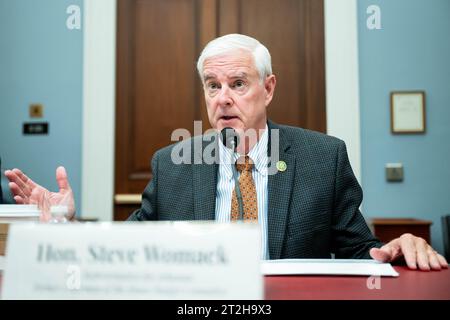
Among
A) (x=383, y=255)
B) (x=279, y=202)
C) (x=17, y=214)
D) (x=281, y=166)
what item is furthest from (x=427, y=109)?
(x=17, y=214)

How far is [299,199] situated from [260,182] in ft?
0.41

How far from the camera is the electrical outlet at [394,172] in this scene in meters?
2.88

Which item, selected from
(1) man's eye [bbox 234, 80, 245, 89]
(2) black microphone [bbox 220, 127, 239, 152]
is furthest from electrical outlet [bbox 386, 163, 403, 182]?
(2) black microphone [bbox 220, 127, 239, 152]

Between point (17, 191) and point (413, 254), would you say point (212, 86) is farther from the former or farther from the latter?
point (413, 254)

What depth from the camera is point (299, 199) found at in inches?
49.8

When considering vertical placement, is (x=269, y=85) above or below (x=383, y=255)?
above

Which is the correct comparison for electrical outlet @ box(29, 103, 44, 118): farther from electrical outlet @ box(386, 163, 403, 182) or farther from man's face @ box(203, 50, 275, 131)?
electrical outlet @ box(386, 163, 403, 182)

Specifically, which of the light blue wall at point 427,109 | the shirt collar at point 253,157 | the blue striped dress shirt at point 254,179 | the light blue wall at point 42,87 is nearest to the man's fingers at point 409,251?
the blue striped dress shirt at point 254,179

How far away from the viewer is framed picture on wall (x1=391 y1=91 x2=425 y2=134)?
9.44 feet

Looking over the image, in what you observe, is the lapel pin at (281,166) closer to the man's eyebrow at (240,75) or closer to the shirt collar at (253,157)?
the shirt collar at (253,157)

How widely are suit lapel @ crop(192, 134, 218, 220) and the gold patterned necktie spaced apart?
0.06 meters

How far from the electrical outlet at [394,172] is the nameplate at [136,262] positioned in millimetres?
2534

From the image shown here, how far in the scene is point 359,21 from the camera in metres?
2.93
